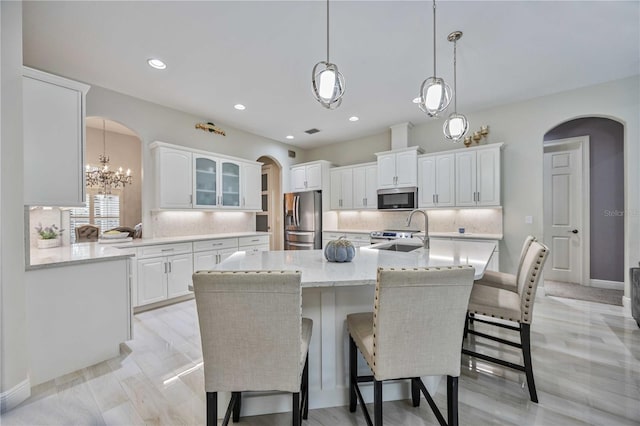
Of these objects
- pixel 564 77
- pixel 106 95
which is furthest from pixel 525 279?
pixel 106 95

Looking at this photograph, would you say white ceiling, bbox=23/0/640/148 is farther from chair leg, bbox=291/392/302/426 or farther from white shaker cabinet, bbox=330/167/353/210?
chair leg, bbox=291/392/302/426

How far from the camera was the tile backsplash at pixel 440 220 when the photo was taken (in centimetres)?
416

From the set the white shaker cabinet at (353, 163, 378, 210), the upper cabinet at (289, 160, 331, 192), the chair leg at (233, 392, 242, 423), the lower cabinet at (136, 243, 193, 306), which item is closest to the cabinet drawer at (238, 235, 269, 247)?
the lower cabinet at (136, 243, 193, 306)

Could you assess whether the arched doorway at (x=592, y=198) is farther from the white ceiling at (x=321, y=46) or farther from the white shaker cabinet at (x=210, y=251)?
the white shaker cabinet at (x=210, y=251)

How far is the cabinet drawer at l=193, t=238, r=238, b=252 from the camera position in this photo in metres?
3.88

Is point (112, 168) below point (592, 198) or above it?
above

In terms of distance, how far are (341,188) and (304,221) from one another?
1.02 m

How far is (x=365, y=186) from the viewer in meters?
5.18

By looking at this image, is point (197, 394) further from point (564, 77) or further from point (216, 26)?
point (564, 77)

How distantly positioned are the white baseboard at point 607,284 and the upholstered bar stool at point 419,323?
4.75 metres

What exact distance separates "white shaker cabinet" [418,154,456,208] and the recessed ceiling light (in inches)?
149

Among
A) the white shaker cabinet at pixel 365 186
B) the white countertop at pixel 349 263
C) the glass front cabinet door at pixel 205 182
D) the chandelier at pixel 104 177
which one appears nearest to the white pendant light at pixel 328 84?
the white countertop at pixel 349 263

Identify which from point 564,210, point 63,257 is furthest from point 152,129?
point 564,210

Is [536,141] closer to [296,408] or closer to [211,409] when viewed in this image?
[296,408]
